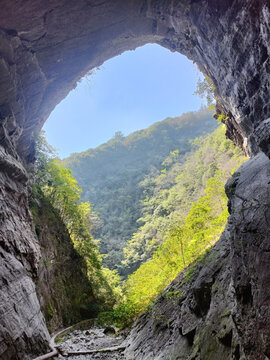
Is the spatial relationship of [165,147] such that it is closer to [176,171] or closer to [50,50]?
[176,171]

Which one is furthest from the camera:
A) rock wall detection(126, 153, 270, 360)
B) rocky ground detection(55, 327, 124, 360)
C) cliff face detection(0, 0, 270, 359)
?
rocky ground detection(55, 327, 124, 360)

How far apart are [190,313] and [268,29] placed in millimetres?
7157

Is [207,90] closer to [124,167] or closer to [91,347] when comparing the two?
[91,347]

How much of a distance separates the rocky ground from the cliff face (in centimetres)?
140

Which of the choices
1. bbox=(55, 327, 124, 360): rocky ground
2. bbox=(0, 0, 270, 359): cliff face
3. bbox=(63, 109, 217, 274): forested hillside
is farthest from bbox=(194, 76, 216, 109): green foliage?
bbox=(63, 109, 217, 274): forested hillside

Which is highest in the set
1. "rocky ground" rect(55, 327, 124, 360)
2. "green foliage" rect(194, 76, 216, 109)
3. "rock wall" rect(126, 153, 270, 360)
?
"green foliage" rect(194, 76, 216, 109)

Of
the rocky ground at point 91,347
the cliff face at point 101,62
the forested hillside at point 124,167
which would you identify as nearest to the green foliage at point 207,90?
the cliff face at point 101,62

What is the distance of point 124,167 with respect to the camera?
88188mm

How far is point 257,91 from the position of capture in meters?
6.16

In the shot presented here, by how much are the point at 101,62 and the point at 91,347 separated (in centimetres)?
1466

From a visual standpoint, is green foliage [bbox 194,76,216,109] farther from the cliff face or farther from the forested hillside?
the forested hillside

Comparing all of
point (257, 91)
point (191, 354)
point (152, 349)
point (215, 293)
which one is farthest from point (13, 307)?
point (257, 91)

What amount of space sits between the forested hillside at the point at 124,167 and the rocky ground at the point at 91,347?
27352mm

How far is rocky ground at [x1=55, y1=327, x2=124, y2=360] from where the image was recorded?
7.58m
